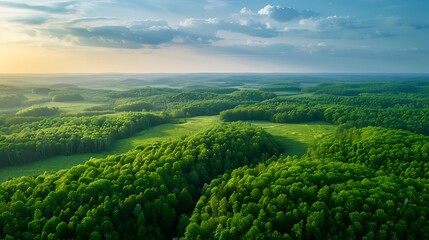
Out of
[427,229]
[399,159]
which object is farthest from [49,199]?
[399,159]

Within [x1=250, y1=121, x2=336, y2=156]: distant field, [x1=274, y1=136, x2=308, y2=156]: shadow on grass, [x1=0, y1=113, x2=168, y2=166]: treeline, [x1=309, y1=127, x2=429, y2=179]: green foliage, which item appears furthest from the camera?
[x1=250, y1=121, x2=336, y2=156]: distant field

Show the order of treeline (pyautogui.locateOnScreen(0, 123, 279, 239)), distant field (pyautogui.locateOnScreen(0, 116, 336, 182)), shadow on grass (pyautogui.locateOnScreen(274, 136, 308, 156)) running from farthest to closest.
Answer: shadow on grass (pyautogui.locateOnScreen(274, 136, 308, 156)), distant field (pyautogui.locateOnScreen(0, 116, 336, 182)), treeline (pyautogui.locateOnScreen(0, 123, 279, 239))

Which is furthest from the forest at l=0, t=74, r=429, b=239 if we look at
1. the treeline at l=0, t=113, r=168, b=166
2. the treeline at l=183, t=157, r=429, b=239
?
the treeline at l=0, t=113, r=168, b=166

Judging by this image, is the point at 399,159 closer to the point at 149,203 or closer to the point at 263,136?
the point at 263,136

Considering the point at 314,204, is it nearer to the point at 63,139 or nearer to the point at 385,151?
the point at 385,151

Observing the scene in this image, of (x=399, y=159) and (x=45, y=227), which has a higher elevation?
(x=399, y=159)

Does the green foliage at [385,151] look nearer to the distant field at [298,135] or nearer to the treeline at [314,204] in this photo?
the treeline at [314,204]

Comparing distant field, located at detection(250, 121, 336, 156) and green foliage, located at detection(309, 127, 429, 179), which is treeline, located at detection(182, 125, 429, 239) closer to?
green foliage, located at detection(309, 127, 429, 179)
